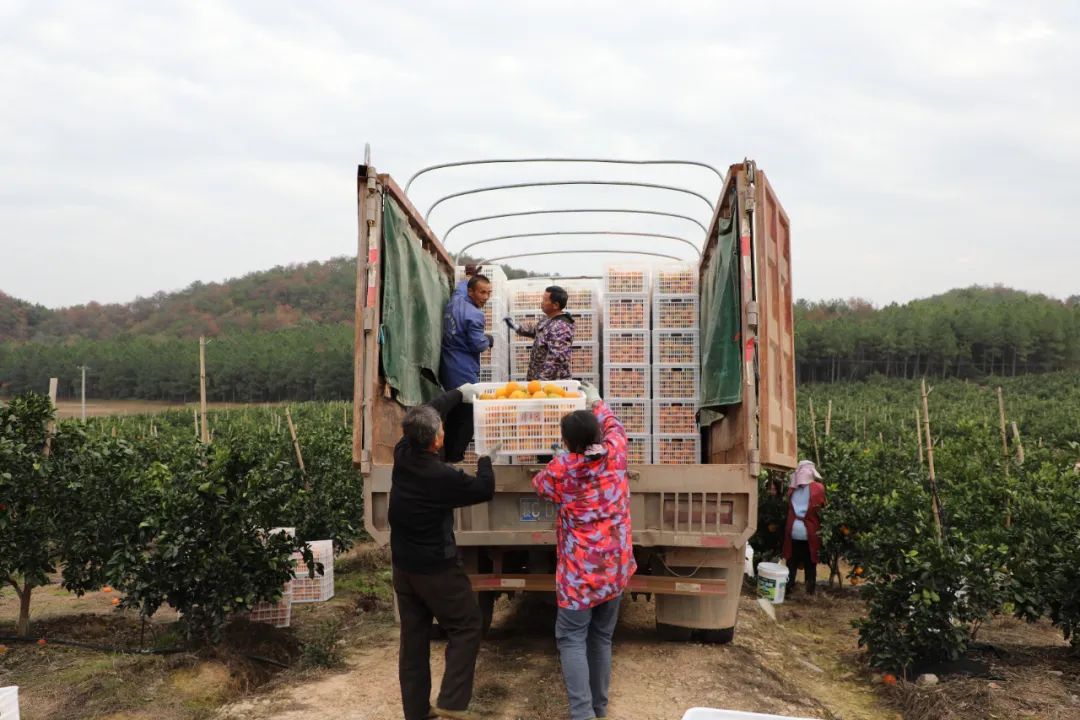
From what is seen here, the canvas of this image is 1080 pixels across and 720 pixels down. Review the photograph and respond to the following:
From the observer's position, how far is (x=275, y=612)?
701 cm

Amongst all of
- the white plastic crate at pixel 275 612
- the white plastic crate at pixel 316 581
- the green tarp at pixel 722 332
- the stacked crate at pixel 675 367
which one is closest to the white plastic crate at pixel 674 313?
the stacked crate at pixel 675 367

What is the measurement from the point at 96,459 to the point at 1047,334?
79357mm

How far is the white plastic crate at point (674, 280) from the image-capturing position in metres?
6.92

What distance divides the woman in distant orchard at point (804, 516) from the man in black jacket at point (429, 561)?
5194 mm

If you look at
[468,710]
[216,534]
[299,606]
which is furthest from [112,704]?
[299,606]

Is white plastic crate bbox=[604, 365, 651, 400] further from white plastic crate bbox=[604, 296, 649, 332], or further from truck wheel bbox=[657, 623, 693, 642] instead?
truck wheel bbox=[657, 623, 693, 642]

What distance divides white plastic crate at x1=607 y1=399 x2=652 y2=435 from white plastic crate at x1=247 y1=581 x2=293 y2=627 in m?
3.06

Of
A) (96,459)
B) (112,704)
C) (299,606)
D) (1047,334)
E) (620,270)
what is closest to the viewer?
(112,704)

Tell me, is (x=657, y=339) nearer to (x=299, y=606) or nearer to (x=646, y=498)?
(x=646, y=498)

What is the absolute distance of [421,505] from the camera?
442 cm

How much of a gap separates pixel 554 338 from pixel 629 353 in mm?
627

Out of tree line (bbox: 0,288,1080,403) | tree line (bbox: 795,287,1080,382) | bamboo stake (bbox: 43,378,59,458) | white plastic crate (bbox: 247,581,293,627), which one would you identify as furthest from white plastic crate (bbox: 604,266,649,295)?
tree line (bbox: 795,287,1080,382)

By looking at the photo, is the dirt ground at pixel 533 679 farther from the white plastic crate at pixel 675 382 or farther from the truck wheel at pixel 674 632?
the white plastic crate at pixel 675 382

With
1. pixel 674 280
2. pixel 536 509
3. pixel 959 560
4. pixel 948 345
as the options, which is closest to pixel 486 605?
pixel 536 509
